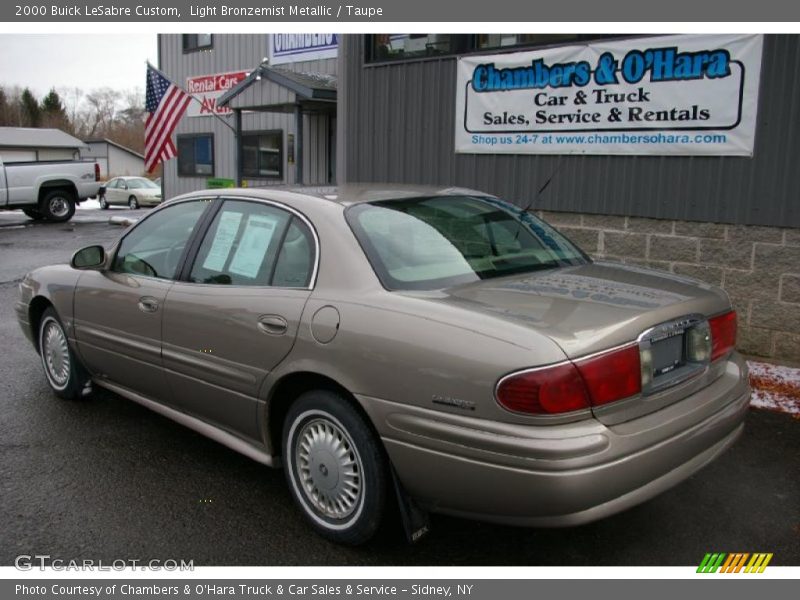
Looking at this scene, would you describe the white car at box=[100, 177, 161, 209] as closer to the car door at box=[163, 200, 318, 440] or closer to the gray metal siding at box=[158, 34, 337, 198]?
the gray metal siding at box=[158, 34, 337, 198]

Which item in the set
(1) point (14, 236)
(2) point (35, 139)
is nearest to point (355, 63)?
(1) point (14, 236)

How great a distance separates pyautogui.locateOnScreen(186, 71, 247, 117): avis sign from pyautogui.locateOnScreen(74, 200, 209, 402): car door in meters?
12.9

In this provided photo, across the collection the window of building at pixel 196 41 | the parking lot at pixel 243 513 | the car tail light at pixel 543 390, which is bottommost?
the parking lot at pixel 243 513

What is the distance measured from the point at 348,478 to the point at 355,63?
661 centimetres

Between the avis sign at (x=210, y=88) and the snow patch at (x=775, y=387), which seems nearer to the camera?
the snow patch at (x=775, y=387)

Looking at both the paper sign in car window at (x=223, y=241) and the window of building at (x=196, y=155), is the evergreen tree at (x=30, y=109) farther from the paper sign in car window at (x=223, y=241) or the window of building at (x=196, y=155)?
the paper sign in car window at (x=223, y=241)

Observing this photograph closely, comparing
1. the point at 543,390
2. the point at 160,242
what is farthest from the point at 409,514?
the point at 160,242

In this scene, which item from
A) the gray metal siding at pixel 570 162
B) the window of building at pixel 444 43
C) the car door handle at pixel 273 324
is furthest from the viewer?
the window of building at pixel 444 43

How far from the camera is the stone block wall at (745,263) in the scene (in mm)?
6047

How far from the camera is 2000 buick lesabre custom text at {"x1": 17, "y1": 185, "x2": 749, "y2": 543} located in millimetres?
2645

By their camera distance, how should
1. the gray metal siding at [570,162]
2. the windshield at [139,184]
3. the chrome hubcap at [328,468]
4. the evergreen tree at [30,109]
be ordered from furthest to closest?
the evergreen tree at [30,109] < the windshield at [139,184] < the gray metal siding at [570,162] < the chrome hubcap at [328,468]

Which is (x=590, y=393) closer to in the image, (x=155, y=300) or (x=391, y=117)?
(x=155, y=300)

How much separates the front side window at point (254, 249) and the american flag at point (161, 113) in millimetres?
9742

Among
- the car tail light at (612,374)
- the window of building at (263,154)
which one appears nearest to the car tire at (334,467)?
the car tail light at (612,374)
